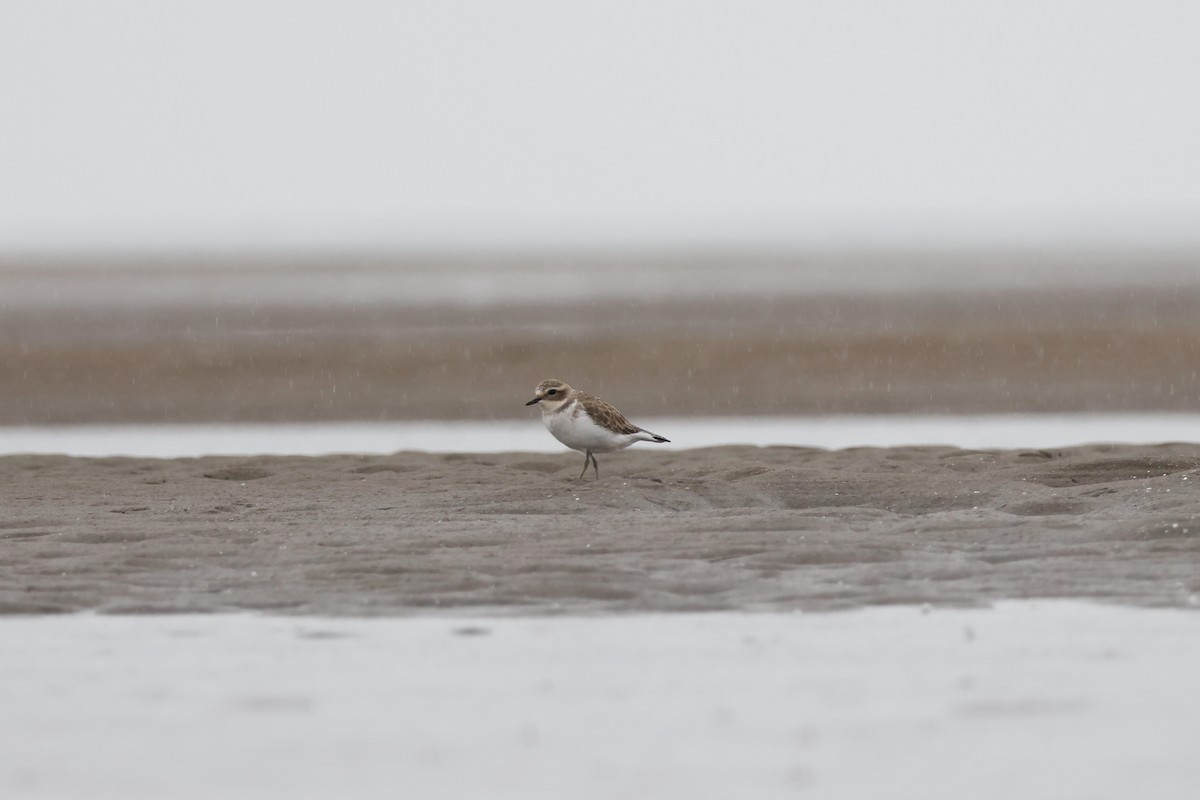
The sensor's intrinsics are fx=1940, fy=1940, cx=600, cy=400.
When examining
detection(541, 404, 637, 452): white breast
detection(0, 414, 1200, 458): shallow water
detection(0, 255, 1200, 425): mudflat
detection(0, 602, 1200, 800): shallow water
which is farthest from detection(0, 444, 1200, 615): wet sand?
detection(0, 255, 1200, 425): mudflat

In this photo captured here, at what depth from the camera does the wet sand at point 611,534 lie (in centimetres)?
921

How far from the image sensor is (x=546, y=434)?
64.1ft

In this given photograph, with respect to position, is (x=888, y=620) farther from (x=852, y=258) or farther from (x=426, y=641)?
(x=852, y=258)

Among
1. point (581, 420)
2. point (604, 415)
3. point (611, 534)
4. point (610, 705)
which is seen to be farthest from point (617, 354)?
point (610, 705)

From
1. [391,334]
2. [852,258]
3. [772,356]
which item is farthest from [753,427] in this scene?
[852,258]

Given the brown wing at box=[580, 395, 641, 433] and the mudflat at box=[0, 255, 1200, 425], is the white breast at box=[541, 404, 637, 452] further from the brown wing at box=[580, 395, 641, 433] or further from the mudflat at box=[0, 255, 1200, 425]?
the mudflat at box=[0, 255, 1200, 425]

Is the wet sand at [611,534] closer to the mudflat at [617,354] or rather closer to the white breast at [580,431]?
the white breast at [580,431]

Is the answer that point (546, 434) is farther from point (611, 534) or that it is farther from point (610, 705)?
point (610, 705)

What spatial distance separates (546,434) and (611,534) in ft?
28.9

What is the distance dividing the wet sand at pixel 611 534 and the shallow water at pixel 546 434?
10.0ft

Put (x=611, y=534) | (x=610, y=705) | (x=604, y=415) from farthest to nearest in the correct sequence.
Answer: (x=604, y=415), (x=611, y=534), (x=610, y=705)

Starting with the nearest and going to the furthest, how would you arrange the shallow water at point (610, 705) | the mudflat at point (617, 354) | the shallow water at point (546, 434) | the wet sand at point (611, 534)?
the shallow water at point (610, 705) → the wet sand at point (611, 534) → the shallow water at point (546, 434) → the mudflat at point (617, 354)

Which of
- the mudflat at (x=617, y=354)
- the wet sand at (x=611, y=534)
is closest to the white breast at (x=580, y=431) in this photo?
the wet sand at (x=611, y=534)

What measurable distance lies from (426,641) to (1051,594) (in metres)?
2.94
